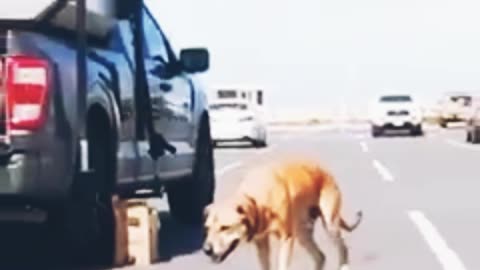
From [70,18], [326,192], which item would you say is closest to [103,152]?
[70,18]

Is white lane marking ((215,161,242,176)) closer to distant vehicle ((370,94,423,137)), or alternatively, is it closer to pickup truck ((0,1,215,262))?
pickup truck ((0,1,215,262))

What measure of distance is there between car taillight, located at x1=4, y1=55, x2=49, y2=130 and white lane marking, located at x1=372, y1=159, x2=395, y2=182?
1357 cm

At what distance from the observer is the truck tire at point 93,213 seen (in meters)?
11.2

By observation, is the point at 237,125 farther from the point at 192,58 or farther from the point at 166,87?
the point at 166,87

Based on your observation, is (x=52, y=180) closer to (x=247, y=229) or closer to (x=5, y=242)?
(x=247, y=229)

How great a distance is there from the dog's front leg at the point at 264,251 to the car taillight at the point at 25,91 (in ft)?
6.13

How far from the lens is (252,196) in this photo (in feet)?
31.6

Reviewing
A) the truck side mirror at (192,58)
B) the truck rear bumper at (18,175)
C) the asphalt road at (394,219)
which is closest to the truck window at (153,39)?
the truck side mirror at (192,58)

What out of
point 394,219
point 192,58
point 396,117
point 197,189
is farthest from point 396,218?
point 396,117

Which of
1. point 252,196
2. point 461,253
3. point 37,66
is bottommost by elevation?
point 461,253

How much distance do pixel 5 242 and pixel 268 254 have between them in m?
4.35

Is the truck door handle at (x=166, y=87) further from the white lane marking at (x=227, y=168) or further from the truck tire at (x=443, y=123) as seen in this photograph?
the truck tire at (x=443, y=123)

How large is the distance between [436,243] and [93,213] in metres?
3.64

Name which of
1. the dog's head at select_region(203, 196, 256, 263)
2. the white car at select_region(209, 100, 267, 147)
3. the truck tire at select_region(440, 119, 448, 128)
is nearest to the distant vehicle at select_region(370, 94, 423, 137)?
the white car at select_region(209, 100, 267, 147)
